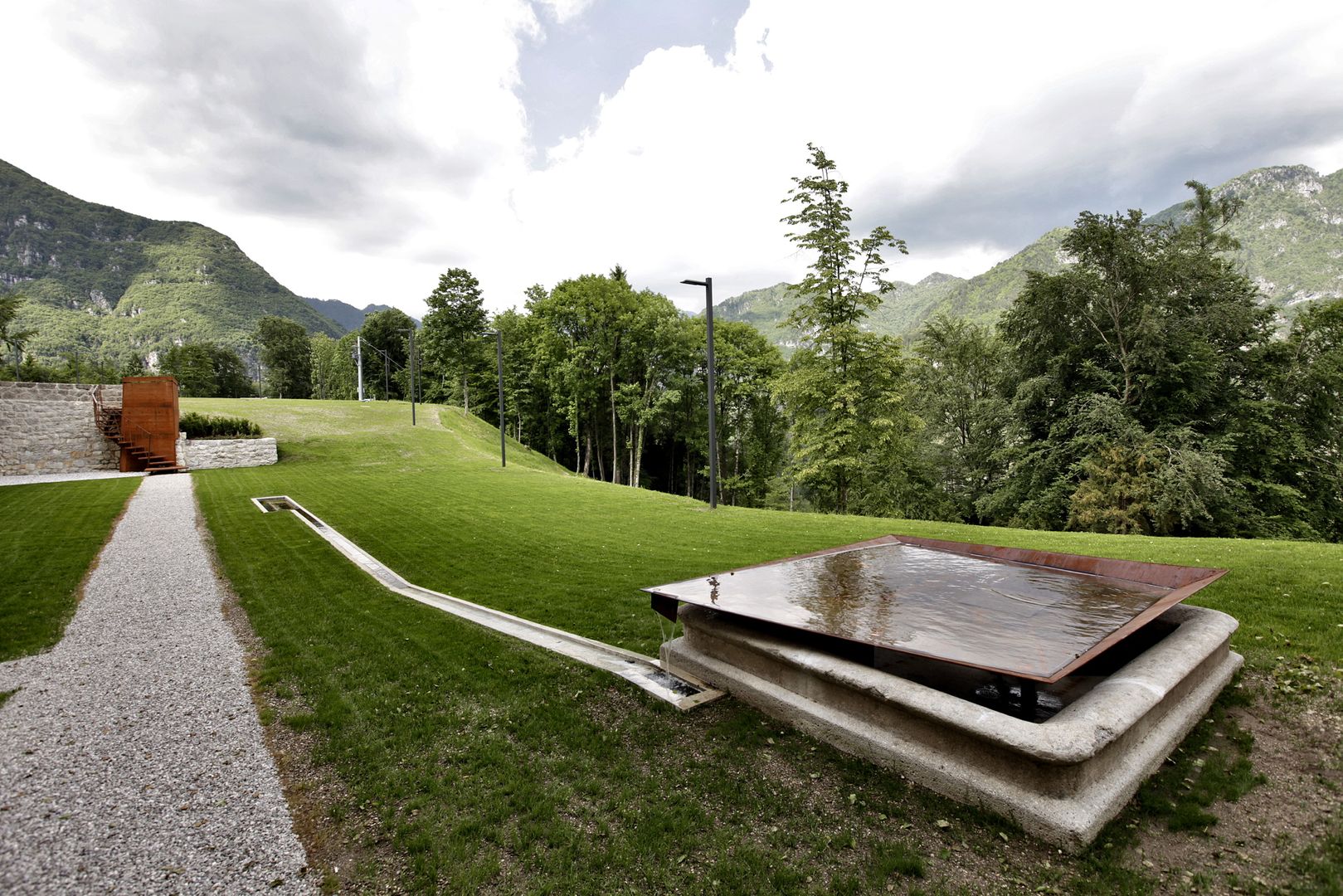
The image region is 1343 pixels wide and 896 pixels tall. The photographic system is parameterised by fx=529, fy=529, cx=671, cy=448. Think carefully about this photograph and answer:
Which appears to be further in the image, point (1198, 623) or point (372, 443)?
point (372, 443)

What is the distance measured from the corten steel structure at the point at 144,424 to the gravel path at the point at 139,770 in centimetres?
2095

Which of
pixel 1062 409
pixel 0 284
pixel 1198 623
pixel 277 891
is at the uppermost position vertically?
pixel 0 284

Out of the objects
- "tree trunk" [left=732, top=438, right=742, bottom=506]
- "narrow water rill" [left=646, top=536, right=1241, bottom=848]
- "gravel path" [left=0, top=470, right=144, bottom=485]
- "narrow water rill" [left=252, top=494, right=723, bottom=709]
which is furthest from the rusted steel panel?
"tree trunk" [left=732, top=438, right=742, bottom=506]

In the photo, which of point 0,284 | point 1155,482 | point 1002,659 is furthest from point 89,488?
point 0,284

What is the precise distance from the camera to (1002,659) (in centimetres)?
362

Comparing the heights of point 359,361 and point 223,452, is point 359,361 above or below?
above

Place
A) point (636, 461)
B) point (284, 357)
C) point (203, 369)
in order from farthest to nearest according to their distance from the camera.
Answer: point (284, 357)
point (203, 369)
point (636, 461)

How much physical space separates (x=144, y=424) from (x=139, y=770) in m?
27.0

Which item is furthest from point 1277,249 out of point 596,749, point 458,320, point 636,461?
point 596,749

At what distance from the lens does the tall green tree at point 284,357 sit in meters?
81.8

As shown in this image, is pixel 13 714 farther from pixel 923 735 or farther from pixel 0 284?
pixel 0 284

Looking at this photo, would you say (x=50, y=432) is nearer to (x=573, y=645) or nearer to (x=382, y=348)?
(x=573, y=645)

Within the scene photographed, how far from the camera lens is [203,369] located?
71.6 m

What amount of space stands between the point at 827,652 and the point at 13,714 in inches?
286
